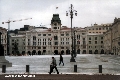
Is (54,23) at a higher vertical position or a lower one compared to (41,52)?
higher

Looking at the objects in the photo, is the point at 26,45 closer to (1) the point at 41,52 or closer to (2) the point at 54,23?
(1) the point at 41,52

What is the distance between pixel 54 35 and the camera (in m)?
160

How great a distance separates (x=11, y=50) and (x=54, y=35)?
25.2 metres

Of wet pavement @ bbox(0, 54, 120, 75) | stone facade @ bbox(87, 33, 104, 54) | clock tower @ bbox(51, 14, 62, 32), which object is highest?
clock tower @ bbox(51, 14, 62, 32)

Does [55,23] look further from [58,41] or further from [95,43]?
[95,43]

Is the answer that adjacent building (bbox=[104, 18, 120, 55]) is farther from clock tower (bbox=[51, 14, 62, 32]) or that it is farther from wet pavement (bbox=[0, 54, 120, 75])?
wet pavement (bbox=[0, 54, 120, 75])

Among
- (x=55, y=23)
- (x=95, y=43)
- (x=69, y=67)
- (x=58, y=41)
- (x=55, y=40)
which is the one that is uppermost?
(x=55, y=23)

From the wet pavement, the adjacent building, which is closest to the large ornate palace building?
the adjacent building

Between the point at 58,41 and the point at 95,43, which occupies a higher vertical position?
the point at 58,41

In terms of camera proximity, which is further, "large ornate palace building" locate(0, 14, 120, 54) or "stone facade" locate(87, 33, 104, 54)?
"stone facade" locate(87, 33, 104, 54)

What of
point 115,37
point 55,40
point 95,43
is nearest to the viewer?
point 115,37

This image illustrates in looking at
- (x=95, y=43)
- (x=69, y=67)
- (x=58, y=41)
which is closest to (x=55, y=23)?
(x=58, y=41)

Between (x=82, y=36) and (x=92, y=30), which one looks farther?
(x=92, y=30)

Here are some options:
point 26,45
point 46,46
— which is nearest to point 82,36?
point 46,46
